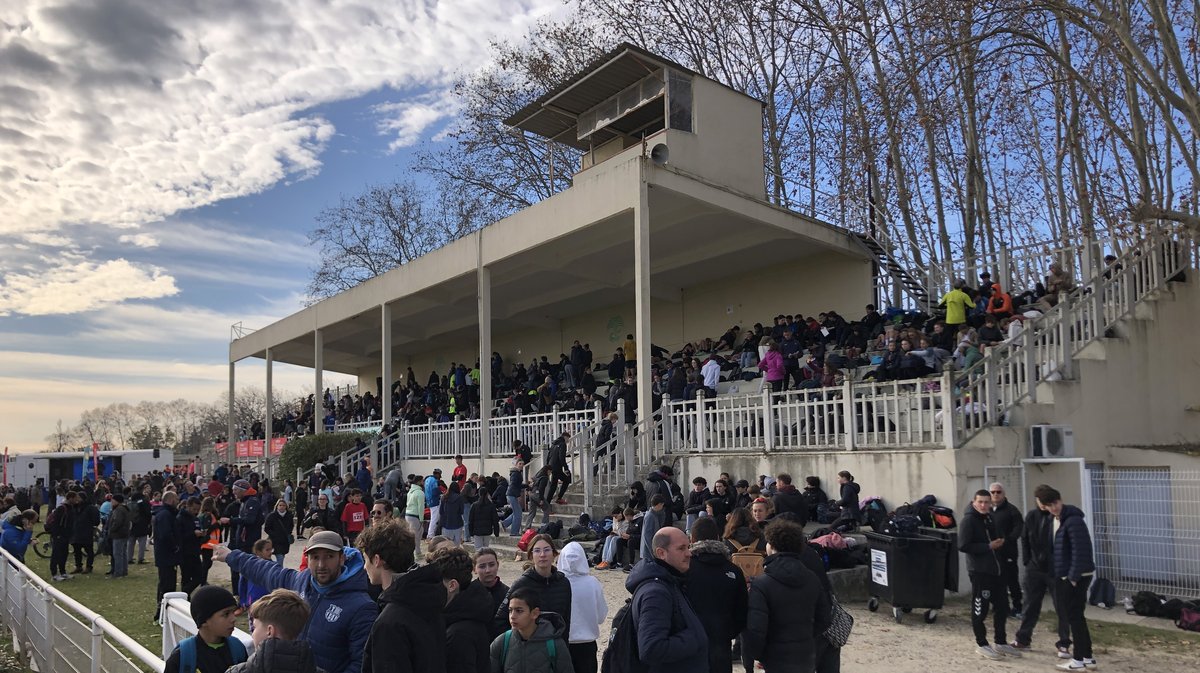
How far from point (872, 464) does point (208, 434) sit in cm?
10511

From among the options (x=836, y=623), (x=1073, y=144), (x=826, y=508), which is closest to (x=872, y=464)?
(x=826, y=508)

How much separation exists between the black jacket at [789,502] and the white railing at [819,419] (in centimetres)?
152

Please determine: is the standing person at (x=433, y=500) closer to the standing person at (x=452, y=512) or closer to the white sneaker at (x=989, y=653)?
the standing person at (x=452, y=512)

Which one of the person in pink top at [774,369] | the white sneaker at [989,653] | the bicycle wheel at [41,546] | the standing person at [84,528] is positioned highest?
the person in pink top at [774,369]

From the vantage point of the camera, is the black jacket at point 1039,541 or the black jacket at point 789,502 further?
the black jacket at point 789,502

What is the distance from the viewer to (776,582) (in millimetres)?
4773

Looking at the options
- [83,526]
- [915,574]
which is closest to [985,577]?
[915,574]

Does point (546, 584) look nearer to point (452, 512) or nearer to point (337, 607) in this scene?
point (337, 607)

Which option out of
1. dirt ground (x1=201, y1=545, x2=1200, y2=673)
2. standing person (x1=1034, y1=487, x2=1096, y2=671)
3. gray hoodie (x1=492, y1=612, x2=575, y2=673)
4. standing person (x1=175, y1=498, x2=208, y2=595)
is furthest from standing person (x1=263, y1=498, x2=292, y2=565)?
standing person (x1=1034, y1=487, x2=1096, y2=671)

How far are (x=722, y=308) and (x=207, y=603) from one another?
2140 centimetres

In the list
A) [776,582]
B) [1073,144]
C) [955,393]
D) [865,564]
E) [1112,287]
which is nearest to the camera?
[776,582]

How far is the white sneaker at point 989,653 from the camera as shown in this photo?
7969 mm

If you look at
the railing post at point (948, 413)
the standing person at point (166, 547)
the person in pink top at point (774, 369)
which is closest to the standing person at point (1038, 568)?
the railing post at point (948, 413)

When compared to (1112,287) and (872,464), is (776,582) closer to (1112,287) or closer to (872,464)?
(872,464)
